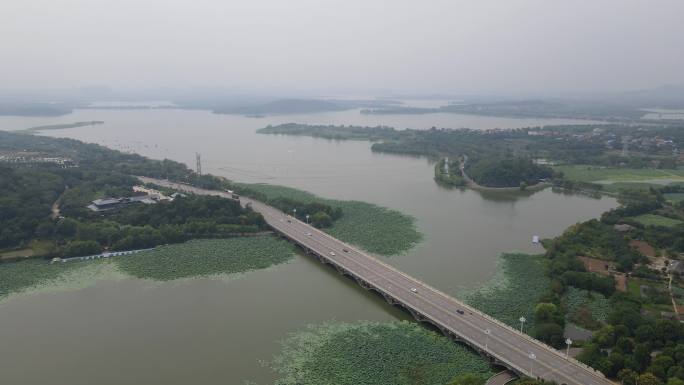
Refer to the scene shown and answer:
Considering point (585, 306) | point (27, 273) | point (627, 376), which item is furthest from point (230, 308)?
point (585, 306)

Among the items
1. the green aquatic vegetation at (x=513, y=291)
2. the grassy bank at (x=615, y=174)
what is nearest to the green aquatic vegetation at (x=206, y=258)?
the green aquatic vegetation at (x=513, y=291)

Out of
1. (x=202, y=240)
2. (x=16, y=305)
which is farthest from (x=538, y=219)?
(x=16, y=305)

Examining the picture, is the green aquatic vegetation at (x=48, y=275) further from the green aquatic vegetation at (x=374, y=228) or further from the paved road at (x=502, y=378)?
the paved road at (x=502, y=378)

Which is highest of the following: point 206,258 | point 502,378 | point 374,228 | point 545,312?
point 374,228

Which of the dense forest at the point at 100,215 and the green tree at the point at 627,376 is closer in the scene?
the green tree at the point at 627,376

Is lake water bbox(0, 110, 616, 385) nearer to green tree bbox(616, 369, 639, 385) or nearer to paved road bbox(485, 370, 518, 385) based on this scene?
paved road bbox(485, 370, 518, 385)

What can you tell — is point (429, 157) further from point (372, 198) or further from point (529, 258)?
point (529, 258)

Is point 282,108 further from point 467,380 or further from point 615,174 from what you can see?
point 467,380
